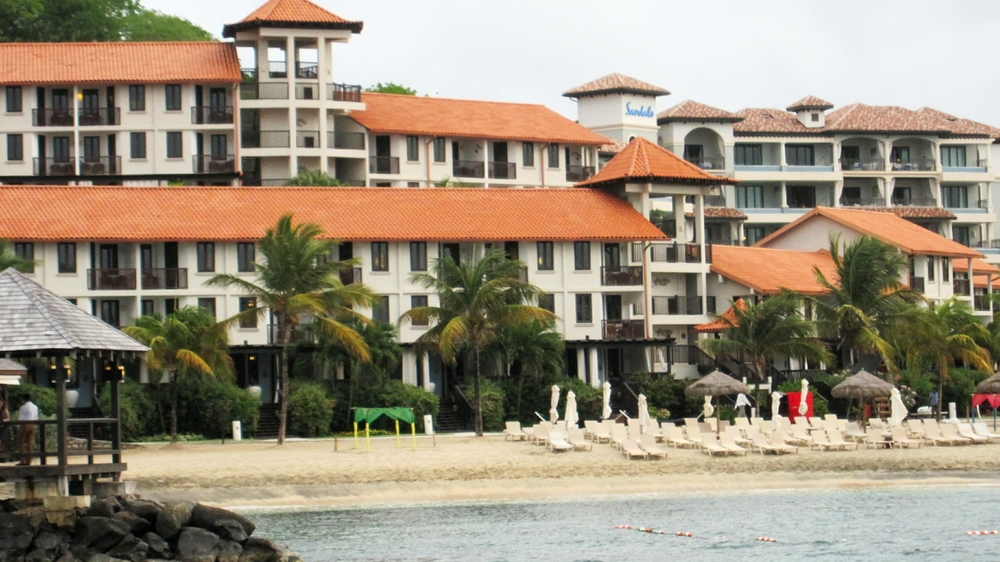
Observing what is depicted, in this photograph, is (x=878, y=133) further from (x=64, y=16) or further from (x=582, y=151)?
(x=64, y=16)

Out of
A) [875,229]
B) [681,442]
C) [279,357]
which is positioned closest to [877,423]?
[681,442]

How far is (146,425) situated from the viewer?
172 ft

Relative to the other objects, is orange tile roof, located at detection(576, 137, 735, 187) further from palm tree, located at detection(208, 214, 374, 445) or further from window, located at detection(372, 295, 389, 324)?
palm tree, located at detection(208, 214, 374, 445)

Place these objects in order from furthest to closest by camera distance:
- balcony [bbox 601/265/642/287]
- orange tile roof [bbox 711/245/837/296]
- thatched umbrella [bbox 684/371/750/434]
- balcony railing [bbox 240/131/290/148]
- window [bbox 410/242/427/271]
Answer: balcony railing [bbox 240/131/290/148]
orange tile roof [bbox 711/245/837/296]
balcony [bbox 601/265/642/287]
window [bbox 410/242/427/271]
thatched umbrella [bbox 684/371/750/434]

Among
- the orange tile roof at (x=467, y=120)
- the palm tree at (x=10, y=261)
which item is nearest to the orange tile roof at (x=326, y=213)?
the palm tree at (x=10, y=261)

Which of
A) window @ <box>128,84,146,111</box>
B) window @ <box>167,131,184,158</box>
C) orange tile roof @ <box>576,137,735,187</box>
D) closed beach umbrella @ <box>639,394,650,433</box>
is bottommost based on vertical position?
closed beach umbrella @ <box>639,394,650,433</box>

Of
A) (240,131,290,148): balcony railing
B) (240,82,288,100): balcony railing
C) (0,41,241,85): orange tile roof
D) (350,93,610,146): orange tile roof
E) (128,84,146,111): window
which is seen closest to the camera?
(0,41,241,85): orange tile roof

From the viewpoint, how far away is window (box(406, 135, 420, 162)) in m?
78.8

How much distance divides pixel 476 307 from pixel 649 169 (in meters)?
13.7

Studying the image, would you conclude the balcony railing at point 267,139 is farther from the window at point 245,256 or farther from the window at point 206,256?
the window at point 206,256

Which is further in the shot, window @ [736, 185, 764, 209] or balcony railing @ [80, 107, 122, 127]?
window @ [736, 185, 764, 209]

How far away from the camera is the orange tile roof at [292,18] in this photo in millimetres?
74688

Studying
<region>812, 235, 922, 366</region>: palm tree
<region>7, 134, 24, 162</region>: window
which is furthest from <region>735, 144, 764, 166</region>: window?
<region>7, 134, 24, 162</region>: window

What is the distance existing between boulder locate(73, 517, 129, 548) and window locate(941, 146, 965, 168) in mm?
79302
